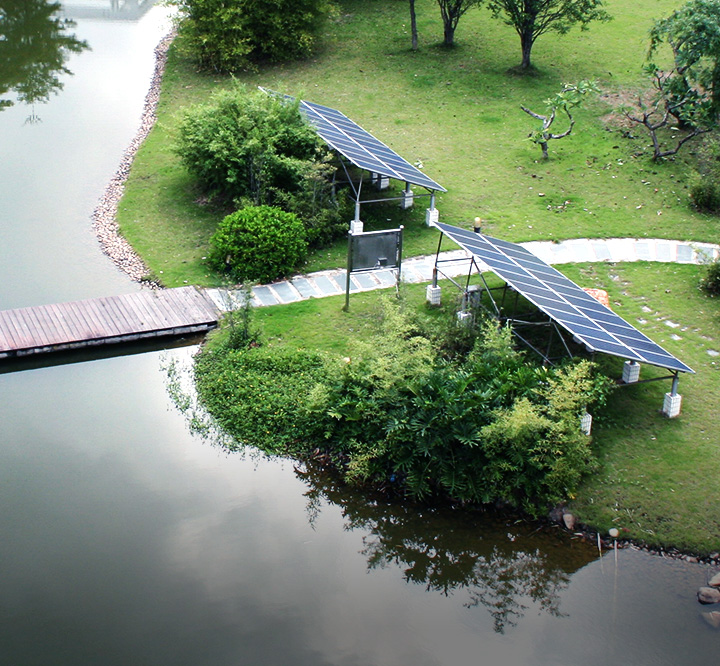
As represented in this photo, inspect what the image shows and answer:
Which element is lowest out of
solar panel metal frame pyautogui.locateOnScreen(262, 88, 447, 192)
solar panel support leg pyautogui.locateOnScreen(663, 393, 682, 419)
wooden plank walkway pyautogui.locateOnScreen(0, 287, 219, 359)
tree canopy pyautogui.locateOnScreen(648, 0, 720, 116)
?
wooden plank walkway pyautogui.locateOnScreen(0, 287, 219, 359)

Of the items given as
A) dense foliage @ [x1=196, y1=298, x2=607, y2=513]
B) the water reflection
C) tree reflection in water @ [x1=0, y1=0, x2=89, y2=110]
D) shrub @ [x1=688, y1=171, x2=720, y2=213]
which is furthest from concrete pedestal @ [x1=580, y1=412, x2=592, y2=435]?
the water reflection

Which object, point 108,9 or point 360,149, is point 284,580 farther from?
point 108,9

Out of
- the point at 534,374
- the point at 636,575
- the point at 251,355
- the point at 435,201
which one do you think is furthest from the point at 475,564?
the point at 435,201

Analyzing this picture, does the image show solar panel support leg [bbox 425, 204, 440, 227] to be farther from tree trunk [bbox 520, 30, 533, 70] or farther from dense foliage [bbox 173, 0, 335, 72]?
dense foliage [bbox 173, 0, 335, 72]

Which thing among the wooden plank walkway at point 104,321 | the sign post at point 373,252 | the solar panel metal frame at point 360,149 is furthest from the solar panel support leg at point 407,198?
the wooden plank walkway at point 104,321

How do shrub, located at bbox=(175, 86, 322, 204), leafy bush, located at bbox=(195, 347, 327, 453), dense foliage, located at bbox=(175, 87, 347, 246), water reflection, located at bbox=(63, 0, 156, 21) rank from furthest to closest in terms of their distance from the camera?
water reflection, located at bbox=(63, 0, 156, 21) < shrub, located at bbox=(175, 86, 322, 204) < dense foliage, located at bbox=(175, 87, 347, 246) < leafy bush, located at bbox=(195, 347, 327, 453)

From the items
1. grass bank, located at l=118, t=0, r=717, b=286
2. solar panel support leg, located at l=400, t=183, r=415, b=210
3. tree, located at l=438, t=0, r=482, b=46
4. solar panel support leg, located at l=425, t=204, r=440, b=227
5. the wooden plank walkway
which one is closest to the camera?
the wooden plank walkway

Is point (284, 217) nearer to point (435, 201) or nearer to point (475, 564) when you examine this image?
point (435, 201)

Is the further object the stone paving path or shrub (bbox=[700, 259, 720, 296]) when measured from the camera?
the stone paving path
